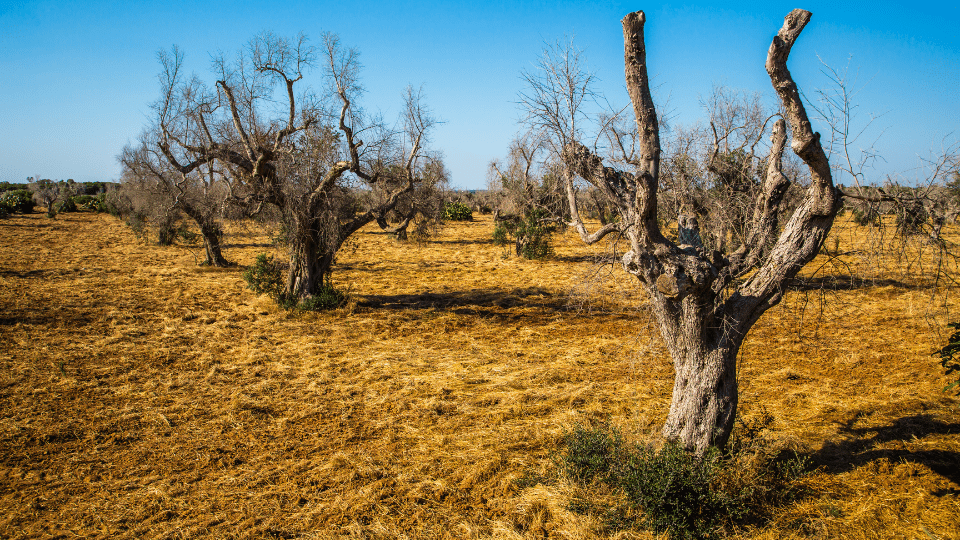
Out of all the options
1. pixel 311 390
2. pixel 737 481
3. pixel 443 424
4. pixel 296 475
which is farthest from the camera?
pixel 311 390

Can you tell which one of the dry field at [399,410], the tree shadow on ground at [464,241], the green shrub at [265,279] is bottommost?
the dry field at [399,410]

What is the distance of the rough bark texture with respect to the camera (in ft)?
12.4

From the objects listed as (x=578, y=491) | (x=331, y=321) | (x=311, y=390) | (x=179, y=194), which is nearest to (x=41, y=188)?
(x=179, y=194)

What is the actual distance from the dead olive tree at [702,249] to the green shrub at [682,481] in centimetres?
31

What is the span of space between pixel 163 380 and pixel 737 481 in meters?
7.72

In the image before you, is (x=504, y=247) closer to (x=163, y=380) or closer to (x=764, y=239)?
(x=163, y=380)

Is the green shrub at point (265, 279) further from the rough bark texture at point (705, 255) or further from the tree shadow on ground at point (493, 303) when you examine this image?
the rough bark texture at point (705, 255)

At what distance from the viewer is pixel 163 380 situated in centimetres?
759

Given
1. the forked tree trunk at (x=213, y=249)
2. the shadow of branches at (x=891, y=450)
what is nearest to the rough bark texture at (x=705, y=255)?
the shadow of branches at (x=891, y=450)

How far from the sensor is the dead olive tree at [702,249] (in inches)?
148

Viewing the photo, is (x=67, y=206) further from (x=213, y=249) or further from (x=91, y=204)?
(x=213, y=249)

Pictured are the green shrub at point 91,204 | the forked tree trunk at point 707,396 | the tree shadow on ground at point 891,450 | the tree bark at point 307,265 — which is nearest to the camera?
the forked tree trunk at point 707,396

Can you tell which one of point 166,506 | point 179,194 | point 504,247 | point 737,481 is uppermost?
point 179,194

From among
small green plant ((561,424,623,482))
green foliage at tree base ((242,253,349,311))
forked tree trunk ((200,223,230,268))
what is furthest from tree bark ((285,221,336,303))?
small green plant ((561,424,623,482))
